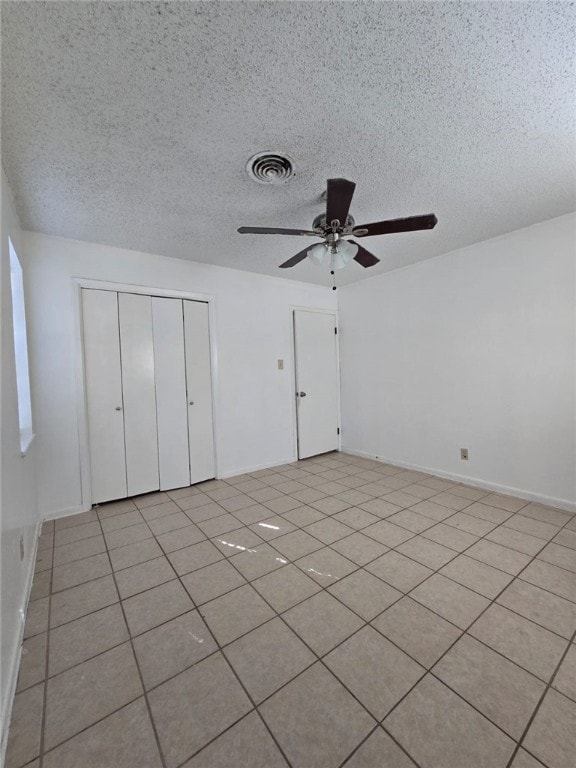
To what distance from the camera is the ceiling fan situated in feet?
5.36

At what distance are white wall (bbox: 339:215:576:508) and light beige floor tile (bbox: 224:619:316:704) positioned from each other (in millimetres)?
2647

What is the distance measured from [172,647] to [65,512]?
78.2 inches

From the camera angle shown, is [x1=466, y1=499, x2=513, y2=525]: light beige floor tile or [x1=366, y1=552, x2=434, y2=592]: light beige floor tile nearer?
[x1=366, y1=552, x2=434, y2=592]: light beige floor tile

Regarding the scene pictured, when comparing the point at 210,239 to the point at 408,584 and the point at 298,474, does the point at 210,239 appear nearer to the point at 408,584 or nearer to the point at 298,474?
the point at 298,474

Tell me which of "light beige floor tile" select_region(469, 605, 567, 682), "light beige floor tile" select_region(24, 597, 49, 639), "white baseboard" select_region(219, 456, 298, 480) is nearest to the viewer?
"light beige floor tile" select_region(469, 605, 567, 682)

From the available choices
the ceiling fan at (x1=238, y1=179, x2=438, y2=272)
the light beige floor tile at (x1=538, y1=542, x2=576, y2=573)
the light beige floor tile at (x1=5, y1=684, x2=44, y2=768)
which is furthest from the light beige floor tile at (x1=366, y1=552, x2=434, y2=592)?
the ceiling fan at (x1=238, y1=179, x2=438, y2=272)

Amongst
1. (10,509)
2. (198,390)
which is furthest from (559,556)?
(198,390)

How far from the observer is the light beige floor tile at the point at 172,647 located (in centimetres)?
134

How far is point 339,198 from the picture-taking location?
5.44 ft

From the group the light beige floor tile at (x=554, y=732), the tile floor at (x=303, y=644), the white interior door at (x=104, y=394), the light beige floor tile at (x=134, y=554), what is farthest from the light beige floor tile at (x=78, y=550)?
the light beige floor tile at (x=554, y=732)

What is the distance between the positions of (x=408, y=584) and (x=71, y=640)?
5.84 feet

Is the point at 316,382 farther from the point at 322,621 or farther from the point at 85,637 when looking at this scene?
the point at 85,637

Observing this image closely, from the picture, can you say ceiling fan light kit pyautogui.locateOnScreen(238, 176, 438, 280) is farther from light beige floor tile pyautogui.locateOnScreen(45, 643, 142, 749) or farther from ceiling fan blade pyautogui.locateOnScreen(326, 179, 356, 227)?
light beige floor tile pyautogui.locateOnScreen(45, 643, 142, 749)

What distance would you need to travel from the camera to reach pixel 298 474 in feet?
12.4
